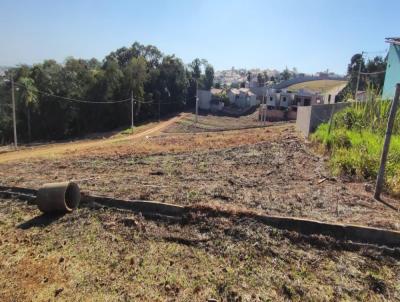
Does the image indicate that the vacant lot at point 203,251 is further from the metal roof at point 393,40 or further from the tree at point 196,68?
the tree at point 196,68

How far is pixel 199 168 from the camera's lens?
951 cm

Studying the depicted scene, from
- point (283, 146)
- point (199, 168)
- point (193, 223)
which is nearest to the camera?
point (193, 223)

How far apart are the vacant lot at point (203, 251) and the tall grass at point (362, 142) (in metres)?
0.48

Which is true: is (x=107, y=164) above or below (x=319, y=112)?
below

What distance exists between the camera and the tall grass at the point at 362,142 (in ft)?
21.1

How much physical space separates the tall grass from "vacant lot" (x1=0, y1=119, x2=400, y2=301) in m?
0.48

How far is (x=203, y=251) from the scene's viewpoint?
4629 millimetres

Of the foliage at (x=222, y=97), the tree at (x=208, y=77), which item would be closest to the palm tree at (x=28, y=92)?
the foliage at (x=222, y=97)

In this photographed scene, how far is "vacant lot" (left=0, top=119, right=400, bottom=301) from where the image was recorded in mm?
3848

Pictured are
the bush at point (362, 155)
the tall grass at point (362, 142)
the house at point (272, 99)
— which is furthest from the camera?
the house at point (272, 99)

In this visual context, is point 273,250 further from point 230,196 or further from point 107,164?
point 107,164

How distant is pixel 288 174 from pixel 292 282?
4.11 metres

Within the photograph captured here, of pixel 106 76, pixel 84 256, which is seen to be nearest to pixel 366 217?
pixel 84 256

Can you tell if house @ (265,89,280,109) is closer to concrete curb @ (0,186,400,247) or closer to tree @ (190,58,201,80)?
tree @ (190,58,201,80)
